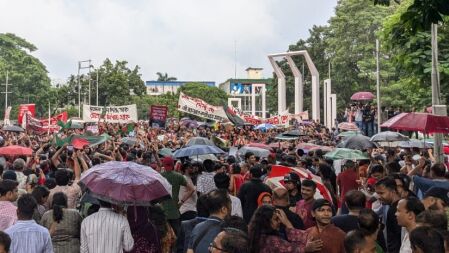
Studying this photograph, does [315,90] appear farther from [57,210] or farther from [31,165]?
[57,210]

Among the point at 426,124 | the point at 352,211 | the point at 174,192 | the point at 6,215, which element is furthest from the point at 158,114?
the point at 352,211

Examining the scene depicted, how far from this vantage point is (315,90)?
44.0 m

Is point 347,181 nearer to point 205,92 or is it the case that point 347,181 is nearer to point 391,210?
point 391,210

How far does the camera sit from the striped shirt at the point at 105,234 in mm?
6602

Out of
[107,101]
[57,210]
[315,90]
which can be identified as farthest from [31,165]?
[107,101]

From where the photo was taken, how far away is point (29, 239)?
650 centimetres

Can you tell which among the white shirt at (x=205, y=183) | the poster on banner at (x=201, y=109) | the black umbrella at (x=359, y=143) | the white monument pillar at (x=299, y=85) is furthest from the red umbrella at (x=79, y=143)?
the white monument pillar at (x=299, y=85)

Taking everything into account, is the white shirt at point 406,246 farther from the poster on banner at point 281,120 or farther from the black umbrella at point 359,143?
the poster on banner at point 281,120

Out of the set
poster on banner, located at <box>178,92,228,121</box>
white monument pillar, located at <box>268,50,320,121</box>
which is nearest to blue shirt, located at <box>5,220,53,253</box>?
poster on banner, located at <box>178,92,228,121</box>

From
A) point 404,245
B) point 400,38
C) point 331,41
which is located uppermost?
point 331,41

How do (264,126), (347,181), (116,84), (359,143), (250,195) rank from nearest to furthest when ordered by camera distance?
(250,195) < (347,181) < (359,143) < (264,126) < (116,84)

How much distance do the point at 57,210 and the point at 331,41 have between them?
43.4 metres

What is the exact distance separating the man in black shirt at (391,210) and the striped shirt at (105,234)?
2375mm

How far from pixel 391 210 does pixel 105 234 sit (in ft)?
8.67
